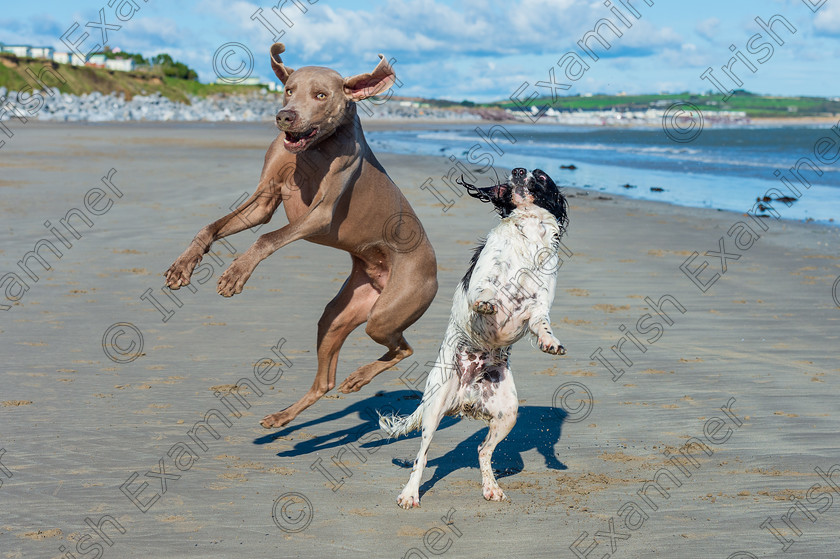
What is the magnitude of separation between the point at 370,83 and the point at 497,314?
1.69 m

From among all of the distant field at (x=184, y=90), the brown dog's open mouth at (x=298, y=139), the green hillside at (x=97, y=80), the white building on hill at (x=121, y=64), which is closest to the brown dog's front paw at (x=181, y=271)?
the brown dog's open mouth at (x=298, y=139)

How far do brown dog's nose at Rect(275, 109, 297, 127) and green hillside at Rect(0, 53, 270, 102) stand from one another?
7433 centimetres

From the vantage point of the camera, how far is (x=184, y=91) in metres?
99.4

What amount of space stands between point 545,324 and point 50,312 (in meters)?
6.46

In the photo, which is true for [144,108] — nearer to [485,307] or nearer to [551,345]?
[485,307]

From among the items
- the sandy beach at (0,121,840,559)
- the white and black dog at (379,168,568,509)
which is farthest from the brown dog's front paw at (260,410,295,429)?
the white and black dog at (379,168,568,509)

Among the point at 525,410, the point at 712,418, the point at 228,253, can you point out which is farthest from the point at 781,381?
the point at 228,253

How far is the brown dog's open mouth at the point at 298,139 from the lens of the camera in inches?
207

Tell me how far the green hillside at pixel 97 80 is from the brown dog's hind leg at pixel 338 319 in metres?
73.5

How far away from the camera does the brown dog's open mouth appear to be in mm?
5250

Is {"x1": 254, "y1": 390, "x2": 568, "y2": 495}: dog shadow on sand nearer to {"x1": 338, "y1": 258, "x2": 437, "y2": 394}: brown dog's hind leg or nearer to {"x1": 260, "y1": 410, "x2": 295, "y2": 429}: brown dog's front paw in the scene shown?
{"x1": 260, "y1": 410, "x2": 295, "y2": 429}: brown dog's front paw

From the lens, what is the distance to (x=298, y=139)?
17.3ft

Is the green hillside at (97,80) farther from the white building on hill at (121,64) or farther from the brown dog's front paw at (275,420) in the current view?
the brown dog's front paw at (275,420)

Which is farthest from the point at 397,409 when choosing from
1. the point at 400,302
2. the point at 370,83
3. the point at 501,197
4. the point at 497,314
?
the point at 370,83
